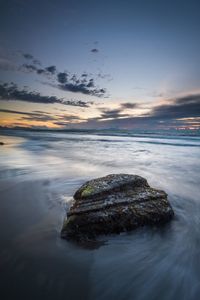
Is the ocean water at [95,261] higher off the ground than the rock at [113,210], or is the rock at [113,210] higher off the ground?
the rock at [113,210]

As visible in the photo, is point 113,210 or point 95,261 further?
point 113,210

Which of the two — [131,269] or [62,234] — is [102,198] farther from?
[131,269]

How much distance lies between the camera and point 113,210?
13.5 ft

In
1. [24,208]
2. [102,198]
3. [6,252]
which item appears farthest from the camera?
[24,208]

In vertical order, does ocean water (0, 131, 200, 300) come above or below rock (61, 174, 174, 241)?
below

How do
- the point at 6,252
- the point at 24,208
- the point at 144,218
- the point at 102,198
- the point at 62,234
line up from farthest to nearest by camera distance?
the point at 24,208 → the point at 102,198 → the point at 144,218 → the point at 62,234 → the point at 6,252

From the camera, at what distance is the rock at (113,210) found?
399 centimetres

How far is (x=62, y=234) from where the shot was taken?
4.02 metres

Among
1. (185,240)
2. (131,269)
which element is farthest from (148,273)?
(185,240)

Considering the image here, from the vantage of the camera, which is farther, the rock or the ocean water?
the rock

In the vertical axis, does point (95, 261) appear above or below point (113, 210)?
below

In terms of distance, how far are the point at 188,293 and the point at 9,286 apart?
250 cm

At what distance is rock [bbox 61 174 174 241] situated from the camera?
13.1 feet

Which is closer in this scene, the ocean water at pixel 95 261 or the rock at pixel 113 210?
the ocean water at pixel 95 261
